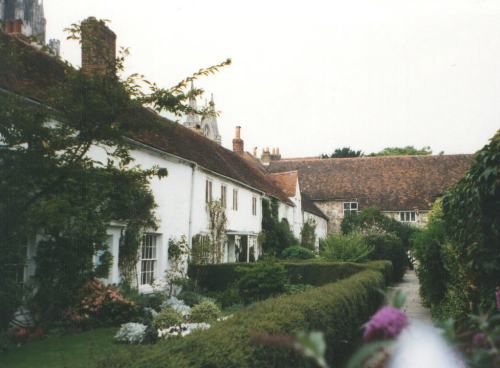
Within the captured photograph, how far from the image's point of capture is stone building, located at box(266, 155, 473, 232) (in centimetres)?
4356

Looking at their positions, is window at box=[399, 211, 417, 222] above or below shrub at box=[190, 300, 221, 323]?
above

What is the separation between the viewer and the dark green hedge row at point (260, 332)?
3.73 metres

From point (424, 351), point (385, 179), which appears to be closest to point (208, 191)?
point (424, 351)

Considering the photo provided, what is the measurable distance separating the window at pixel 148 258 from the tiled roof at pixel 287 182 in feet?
66.7

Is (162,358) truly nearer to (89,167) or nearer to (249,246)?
(89,167)

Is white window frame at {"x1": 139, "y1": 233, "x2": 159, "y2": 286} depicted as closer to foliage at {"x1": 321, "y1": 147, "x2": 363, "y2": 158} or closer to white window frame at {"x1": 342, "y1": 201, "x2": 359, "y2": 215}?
white window frame at {"x1": 342, "y1": 201, "x2": 359, "y2": 215}

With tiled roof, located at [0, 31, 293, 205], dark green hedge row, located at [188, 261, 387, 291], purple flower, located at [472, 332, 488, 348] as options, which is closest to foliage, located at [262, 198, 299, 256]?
tiled roof, located at [0, 31, 293, 205]

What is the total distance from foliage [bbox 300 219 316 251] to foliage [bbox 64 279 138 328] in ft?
84.1

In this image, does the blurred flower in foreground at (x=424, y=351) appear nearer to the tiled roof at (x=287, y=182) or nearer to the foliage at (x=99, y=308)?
the foliage at (x=99, y=308)

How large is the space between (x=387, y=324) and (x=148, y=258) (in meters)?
15.7

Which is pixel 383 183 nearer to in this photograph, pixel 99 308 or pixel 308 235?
pixel 308 235

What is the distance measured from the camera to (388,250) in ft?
84.3

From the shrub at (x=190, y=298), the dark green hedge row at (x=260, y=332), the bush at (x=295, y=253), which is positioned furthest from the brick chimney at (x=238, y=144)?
the dark green hedge row at (x=260, y=332)

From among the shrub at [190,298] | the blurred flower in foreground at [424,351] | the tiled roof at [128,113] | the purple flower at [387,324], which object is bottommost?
the shrub at [190,298]
